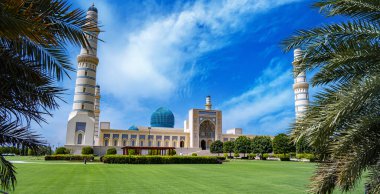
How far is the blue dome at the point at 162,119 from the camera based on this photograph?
6611 cm

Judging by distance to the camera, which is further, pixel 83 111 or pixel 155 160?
pixel 83 111

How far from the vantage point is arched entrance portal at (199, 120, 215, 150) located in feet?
199

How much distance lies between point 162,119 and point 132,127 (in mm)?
6856

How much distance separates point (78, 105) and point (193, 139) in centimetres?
2502

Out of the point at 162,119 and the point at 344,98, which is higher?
the point at 162,119

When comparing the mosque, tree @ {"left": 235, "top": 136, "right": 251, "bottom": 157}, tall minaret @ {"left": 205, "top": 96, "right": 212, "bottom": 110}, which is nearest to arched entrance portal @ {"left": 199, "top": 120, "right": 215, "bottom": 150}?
the mosque

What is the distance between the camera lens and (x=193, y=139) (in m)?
57.9

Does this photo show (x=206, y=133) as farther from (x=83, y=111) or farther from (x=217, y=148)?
(x=83, y=111)

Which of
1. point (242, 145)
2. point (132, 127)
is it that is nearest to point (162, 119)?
point (132, 127)

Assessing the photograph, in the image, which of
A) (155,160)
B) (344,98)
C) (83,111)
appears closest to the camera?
(344,98)

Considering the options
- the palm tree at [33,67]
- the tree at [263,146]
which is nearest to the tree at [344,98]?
the palm tree at [33,67]

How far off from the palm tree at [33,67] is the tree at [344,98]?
3.11 m

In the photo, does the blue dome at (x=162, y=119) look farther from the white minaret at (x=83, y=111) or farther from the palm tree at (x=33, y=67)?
the palm tree at (x=33, y=67)

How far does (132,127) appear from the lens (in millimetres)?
65688
